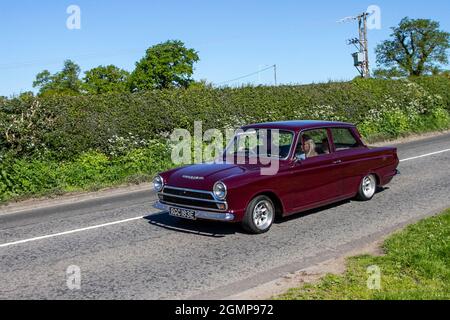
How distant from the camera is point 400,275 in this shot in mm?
5445

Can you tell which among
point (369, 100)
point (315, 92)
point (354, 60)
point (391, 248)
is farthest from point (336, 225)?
point (354, 60)

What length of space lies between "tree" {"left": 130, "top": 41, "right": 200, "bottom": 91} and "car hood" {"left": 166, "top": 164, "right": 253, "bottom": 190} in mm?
65194

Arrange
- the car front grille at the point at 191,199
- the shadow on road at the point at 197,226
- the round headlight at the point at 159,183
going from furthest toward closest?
the round headlight at the point at 159,183
the shadow on road at the point at 197,226
the car front grille at the point at 191,199

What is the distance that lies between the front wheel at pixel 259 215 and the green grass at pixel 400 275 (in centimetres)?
183

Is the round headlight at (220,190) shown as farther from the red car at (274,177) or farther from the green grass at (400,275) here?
the green grass at (400,275)

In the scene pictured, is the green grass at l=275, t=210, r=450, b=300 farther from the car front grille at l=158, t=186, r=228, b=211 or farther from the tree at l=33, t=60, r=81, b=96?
the tree at l=33, t=60, r=81, b=96

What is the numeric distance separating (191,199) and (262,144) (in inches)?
69.9

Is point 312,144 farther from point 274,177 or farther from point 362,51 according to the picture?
point 362,51

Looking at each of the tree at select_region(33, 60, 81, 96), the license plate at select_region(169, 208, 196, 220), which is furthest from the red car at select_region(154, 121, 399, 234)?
the tree at select_region(33, 60, 81, 96)

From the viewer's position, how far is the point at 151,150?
14992 millimetres

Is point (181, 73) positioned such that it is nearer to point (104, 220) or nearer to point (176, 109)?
point (176, 109)

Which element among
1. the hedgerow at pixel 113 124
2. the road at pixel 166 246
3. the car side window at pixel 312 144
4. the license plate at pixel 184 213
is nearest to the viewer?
the road at pixel 166 246

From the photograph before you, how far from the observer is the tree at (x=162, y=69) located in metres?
72.5

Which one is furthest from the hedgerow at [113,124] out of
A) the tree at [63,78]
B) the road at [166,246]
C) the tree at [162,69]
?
the tree at [63,78]
